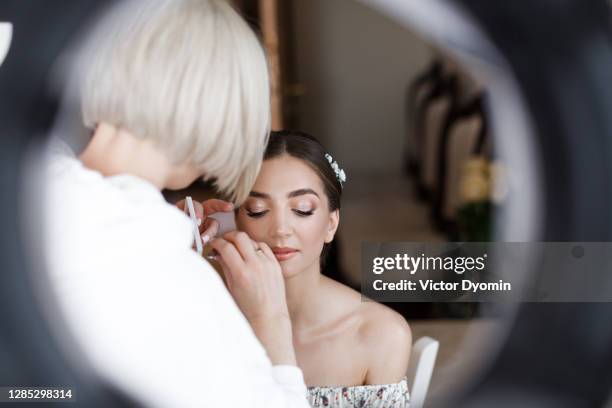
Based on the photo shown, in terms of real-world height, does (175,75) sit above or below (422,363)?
above

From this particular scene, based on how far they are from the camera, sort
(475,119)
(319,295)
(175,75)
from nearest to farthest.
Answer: (175,75), (319,295), (475,119)

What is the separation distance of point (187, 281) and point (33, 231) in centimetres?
18

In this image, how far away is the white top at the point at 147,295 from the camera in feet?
2.57

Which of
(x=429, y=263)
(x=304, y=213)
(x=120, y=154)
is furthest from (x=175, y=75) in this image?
(x=429, y=263)

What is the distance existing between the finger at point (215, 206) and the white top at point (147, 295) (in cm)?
4

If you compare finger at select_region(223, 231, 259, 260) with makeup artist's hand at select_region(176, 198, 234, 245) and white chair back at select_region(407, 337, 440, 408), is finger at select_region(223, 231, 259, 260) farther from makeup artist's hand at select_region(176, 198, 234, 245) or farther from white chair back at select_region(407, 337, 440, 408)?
white chair back at select_region(407, 337, 440, 408)

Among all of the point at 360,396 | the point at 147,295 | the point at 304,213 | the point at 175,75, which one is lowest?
the point at 360,396

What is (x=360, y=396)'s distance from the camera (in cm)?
90

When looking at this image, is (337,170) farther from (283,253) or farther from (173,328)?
(173,328)

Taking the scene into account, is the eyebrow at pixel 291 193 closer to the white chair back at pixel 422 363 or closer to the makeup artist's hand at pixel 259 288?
the makeup artist's hand at pixel 259 288

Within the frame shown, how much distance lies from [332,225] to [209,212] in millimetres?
141

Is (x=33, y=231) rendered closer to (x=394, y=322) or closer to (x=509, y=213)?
(x=394, y=322)

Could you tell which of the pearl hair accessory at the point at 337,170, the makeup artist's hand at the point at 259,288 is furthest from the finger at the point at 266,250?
the pearl hair accessory at the point at 337,170

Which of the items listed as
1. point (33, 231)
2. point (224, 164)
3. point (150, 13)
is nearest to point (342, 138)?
point (224, 164)
